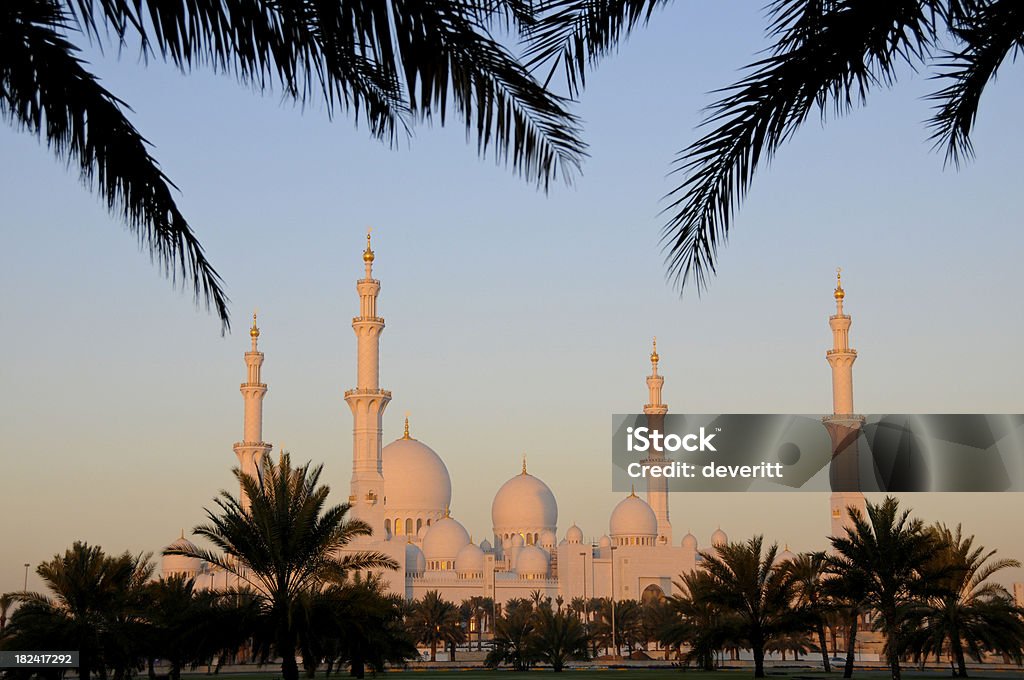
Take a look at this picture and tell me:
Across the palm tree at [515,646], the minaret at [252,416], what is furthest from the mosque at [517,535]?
the palm tree at [515,646]

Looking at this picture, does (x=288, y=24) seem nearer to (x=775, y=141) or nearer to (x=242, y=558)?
(x=775, y=141)

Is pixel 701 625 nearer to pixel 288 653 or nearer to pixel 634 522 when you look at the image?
pixel 288 653

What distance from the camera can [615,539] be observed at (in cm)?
8219

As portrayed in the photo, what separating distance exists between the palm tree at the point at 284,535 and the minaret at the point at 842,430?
46.4m

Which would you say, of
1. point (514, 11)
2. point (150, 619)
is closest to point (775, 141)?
point (514, 11)

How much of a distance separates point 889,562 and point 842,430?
3841 centimetres

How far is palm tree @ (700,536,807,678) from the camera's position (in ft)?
99.8

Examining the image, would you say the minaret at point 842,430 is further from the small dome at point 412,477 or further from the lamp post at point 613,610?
the small dome at point 412,477

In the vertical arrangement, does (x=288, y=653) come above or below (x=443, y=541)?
below

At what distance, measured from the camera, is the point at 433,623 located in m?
57.8

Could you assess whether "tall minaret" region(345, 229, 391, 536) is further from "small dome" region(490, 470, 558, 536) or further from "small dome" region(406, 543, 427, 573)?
"small dome" region(490, 470, 558, 536)

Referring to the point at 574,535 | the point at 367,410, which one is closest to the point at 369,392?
the point at 367,410

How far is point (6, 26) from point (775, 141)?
137 inches

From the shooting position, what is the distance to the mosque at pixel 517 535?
66938 mm
